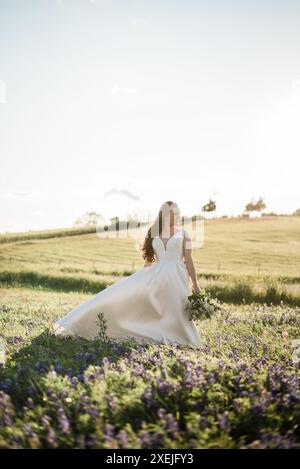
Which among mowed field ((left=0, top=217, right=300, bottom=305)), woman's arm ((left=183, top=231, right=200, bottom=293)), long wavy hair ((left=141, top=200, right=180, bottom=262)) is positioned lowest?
mowed field ((left=0, top=217, right=300, bottom=305))

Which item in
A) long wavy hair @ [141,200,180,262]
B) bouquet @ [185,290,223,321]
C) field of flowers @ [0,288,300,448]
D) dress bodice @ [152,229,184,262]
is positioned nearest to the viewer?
field of flowers @ [0,288,300,448]

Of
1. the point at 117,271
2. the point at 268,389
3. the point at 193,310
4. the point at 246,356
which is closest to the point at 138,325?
the point at 193,310

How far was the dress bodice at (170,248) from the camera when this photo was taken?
898cm

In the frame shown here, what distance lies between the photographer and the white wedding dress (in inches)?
341

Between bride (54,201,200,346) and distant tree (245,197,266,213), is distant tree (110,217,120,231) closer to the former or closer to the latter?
distant tree (245,197,266,213)

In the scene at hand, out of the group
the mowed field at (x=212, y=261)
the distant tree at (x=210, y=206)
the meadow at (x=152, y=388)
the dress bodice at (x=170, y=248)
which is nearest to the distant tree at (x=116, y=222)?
the mowed field at (x=212, y=261)

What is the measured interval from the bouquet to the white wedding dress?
0.31 m

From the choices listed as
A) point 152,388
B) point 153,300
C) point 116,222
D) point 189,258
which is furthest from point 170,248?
point 116,222

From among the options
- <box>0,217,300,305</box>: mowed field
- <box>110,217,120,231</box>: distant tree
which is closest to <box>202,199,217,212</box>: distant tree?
<box>0,217,300,305</box>: mowed field

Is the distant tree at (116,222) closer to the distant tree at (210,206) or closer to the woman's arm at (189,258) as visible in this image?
the distant tree at (210,206)

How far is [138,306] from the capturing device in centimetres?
887
